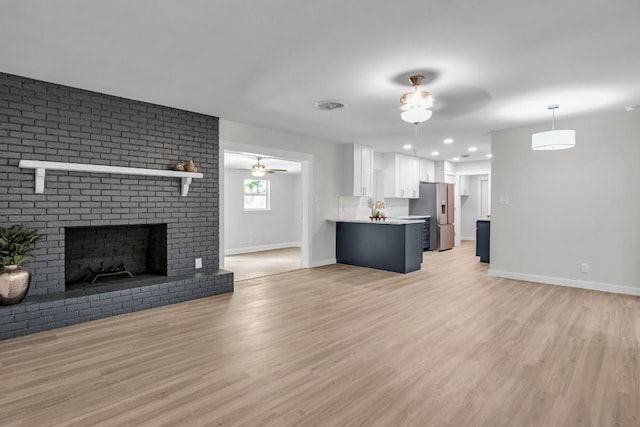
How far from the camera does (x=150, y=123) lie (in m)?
4.27

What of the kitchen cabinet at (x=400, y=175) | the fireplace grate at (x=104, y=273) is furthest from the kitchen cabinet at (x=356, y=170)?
the fireplace grate at (x=104, y=273)

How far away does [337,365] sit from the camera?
2.55m

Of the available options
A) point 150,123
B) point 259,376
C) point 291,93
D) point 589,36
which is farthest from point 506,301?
point 150,123

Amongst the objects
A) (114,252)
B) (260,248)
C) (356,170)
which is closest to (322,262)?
(356,170)

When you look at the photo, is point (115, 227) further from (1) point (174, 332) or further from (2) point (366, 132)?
(2) point (366, 132)

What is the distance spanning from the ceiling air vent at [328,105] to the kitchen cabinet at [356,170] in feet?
8.45

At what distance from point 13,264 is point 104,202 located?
1040mm

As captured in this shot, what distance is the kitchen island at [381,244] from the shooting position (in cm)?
600

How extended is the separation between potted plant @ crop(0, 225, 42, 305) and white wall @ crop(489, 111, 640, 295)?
617 cm

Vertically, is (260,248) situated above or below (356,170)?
below

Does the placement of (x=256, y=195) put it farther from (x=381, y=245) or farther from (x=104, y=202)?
(x=104, y=202)

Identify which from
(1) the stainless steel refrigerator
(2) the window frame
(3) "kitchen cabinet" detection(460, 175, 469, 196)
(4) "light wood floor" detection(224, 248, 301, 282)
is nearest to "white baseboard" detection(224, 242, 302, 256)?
(4) "light wood floor" detection(224, 248, 301, 282)

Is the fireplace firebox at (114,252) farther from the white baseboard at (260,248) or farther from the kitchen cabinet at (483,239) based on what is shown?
the kitchen cabinet at (483,239)

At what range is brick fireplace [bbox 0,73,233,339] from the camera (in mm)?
3346
